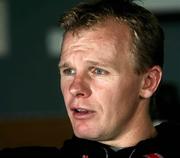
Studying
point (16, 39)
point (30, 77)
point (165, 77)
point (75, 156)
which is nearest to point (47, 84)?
point (30, 77)

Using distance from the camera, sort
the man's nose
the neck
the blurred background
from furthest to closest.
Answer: the blurred background, the neck, the man's nose

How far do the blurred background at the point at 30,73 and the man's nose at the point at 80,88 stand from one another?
1769mm

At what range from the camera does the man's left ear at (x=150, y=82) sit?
5.59ft

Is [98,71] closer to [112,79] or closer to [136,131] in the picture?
[112,79]

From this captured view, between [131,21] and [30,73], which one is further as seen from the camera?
[30,73]

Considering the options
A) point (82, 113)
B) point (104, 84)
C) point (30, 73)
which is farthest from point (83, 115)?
point (30, 73)

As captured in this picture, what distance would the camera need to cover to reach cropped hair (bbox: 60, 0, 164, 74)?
1663 millimetres

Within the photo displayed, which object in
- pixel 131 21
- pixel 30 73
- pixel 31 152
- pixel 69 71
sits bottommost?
pixel 30 73

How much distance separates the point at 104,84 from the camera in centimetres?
162

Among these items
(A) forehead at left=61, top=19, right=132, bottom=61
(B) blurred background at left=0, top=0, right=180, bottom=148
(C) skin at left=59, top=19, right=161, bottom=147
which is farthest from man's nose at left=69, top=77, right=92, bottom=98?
(B) blurred background at left=0, top=0, right=180, bottom=148

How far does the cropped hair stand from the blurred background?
1712 mm

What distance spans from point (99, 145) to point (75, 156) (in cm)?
8

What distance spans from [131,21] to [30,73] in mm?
1878

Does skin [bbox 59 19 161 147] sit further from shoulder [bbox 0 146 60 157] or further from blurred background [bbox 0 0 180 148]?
blurred background [bbox 0 0 180 148]
